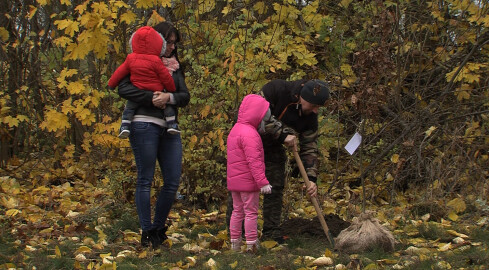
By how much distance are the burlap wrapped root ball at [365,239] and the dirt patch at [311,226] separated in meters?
0.62

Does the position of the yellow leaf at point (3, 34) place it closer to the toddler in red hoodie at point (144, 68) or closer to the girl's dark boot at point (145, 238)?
the toddler in red hoodie at point (144, 68)

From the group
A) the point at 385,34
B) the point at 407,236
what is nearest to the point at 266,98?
the point at 385,34

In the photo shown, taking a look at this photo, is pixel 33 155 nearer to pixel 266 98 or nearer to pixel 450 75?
pixel 266 98

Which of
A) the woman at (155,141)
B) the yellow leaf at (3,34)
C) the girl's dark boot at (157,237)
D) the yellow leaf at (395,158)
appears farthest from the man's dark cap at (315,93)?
the yellow leaf at (3,34)

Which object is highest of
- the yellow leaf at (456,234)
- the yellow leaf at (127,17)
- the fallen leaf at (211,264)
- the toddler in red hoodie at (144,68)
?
the yellow leaf at (127,17)

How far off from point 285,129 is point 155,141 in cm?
98

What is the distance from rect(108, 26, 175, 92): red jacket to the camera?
4.68 meters

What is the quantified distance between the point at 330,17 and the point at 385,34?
2.99 m

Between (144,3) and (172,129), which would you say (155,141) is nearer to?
(172,129)

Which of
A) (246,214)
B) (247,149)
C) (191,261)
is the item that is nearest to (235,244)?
(246,214)

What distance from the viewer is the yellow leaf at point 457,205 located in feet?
19.9

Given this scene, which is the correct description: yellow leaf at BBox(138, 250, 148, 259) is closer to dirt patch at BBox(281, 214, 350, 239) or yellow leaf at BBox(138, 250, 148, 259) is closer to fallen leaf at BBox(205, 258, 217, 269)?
fallen leaf at BBox(205, 258, 217, 269)

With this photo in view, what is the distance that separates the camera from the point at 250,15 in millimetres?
7117

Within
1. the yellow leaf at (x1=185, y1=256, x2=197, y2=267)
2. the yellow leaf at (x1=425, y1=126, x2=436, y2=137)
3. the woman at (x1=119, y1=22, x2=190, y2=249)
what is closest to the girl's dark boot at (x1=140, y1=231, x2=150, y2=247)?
the woman at (x1=119, y1=22, x2=190, y2=249)
